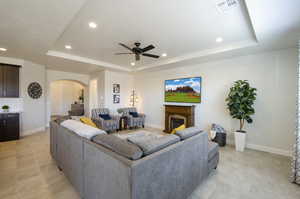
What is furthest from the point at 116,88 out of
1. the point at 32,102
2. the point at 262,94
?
the point at 262,94

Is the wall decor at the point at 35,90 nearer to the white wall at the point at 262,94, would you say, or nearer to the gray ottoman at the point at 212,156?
the white wall at the point at 262,94

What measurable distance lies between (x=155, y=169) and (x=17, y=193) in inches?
86.6

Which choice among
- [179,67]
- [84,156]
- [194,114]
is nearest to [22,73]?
[84,156]

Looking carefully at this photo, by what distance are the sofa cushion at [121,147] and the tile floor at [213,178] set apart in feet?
3.51

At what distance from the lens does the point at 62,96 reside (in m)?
9.77

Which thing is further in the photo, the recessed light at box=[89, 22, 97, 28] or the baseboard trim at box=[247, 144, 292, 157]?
the baseboard trim at box=[247, 144, 292, 157]

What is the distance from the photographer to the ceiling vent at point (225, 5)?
1.97 metres

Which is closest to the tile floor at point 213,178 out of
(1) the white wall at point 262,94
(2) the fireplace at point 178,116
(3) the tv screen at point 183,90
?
(1) the white wall at point 262,94

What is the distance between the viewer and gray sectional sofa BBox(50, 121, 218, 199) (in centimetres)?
106

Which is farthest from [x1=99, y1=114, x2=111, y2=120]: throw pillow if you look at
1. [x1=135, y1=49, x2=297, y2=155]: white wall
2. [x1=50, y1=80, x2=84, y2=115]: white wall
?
[x1=50, y1=80, x2=84, y2=115]: white wall

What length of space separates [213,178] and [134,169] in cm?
198

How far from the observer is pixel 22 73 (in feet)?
15.0

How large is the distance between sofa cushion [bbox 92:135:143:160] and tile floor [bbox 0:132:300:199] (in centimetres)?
107

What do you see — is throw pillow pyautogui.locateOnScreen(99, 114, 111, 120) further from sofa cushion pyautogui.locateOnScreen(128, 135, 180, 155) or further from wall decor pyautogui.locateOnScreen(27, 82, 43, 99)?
sofa cushion pyautogui.locateOnScreen(128, 135, 180, 155)
